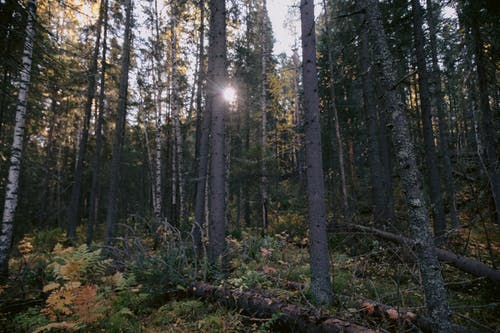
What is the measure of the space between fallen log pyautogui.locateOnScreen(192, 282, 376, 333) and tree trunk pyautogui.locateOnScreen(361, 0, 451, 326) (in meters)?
0.84

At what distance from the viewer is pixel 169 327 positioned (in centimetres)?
438

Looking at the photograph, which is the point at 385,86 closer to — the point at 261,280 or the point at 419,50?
the point at 261,280

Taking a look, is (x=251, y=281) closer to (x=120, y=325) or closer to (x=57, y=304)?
(x=120, y=325)

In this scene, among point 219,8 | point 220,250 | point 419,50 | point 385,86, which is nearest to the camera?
point 385,86

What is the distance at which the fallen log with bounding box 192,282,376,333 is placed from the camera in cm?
364

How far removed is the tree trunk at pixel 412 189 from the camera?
318 centimetres

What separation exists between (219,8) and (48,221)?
74.2ft

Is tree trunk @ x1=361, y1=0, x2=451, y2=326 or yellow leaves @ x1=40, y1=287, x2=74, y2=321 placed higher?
tree trunk @ x1=361, y1=0, x2=451, y2=326

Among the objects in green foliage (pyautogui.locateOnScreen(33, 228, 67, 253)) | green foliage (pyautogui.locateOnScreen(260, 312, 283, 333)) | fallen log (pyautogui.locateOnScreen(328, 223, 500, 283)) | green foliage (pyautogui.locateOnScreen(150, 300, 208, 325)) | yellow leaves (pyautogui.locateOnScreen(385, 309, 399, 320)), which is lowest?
green foliage (pyautogui.locateOnScreen(33, 228, 67, 253))

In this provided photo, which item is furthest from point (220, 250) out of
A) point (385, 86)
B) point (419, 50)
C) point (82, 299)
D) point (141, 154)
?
point (141, 154)

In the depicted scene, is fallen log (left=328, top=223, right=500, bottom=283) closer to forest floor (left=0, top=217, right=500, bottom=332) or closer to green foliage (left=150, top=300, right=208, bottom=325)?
forest floor (left=0, top=217, right=500, bottom=332)

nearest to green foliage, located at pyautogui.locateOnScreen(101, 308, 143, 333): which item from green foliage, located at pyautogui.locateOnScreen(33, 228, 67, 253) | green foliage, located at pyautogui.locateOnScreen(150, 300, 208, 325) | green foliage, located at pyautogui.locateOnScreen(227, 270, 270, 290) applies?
green foliage, located at pyautogui.locateOnScreen(150, 300, 208, 325)

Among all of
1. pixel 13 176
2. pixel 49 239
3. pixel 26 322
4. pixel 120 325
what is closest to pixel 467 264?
pixel 120 325

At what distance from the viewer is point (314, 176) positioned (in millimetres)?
5293
